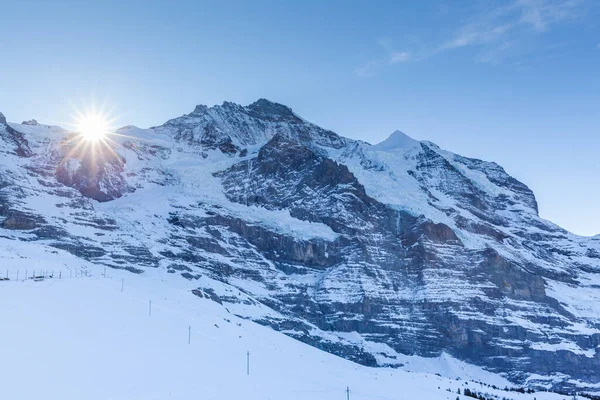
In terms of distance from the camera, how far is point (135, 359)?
91.9ft

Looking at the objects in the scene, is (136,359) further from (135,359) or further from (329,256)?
(329,256)

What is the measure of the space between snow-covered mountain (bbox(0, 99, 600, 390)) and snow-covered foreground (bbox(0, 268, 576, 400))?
79678 millimetres

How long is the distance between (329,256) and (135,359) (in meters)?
139

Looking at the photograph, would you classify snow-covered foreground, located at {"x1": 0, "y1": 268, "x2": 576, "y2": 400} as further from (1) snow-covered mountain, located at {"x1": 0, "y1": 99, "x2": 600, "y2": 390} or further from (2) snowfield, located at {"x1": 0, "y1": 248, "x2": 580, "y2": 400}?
(1) snow-covered mountain, located at {"x1": 0, "y1": 99, "x2": 600, "y2": 390}

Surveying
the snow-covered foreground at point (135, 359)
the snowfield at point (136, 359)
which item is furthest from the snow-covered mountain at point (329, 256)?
the snow-covered foreground at point (135, 359)

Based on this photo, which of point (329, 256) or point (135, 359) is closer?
point (135, 359)

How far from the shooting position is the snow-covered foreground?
2295 centimetres

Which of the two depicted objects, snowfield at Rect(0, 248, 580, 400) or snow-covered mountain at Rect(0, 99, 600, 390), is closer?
snowfield at Rect(0, 248, 580, 400)

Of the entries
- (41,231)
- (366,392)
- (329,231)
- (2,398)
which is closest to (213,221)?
(329,231)

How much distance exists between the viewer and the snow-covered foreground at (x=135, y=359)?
904 inches

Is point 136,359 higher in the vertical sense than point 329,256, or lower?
lower

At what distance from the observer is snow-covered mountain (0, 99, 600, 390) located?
456ft

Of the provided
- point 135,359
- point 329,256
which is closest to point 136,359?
point 135,359

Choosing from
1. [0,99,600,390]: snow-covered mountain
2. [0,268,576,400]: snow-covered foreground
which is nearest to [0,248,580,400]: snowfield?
[0,268,576,400]: snow-covered foreground
